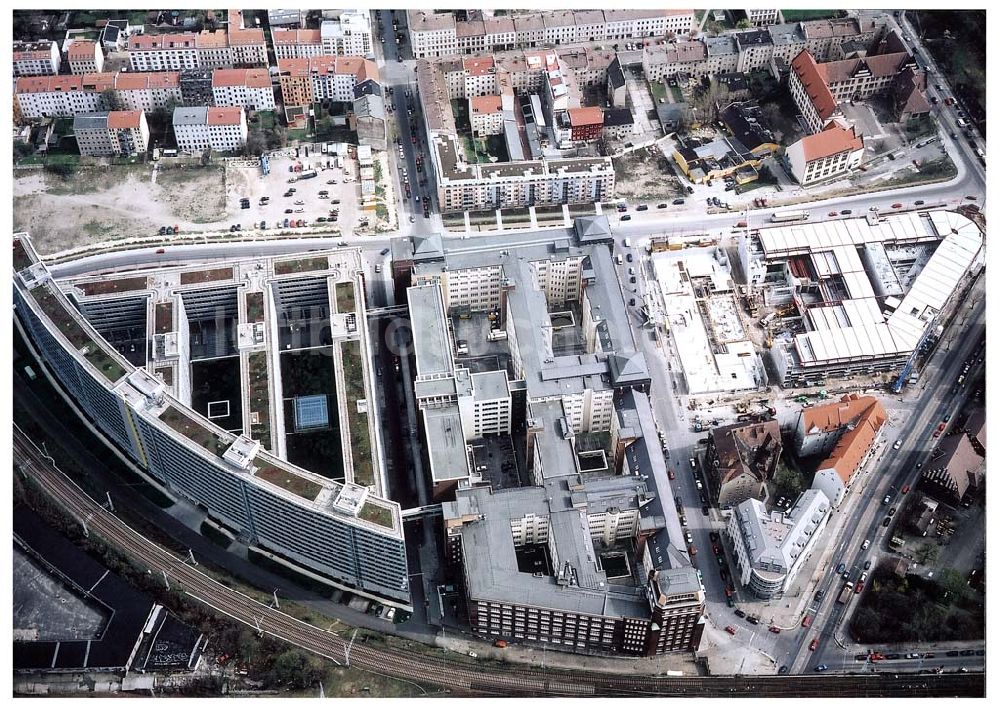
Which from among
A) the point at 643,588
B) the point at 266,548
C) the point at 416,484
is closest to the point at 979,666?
the point at 643,588

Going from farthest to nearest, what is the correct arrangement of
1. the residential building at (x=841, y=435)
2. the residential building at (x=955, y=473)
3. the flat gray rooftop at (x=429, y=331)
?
the flat gray rooftop at (x=429, y=331)
the residential building at (x=955, y=473)
the residential building at (x=841, y=435)

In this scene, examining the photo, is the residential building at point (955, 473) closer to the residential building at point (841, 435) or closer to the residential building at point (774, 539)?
the residential building at point (841, 435)

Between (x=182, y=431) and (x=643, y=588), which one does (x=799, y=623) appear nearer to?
(x=643, y=588)

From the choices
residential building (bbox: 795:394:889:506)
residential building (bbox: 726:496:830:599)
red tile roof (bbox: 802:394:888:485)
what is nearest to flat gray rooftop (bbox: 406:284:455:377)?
residential building (bbox: 726:496:830:599)

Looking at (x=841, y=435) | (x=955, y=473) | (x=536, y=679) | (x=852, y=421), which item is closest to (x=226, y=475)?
(x=536, y=679)

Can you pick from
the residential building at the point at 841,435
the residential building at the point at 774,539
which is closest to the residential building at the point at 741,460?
the residential building at the point at 774,539

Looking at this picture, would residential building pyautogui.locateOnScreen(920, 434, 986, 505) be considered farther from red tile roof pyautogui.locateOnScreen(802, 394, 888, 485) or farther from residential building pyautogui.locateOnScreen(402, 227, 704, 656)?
residential building pyautogui.locateOnScreen(402, 227, 704, 656)
